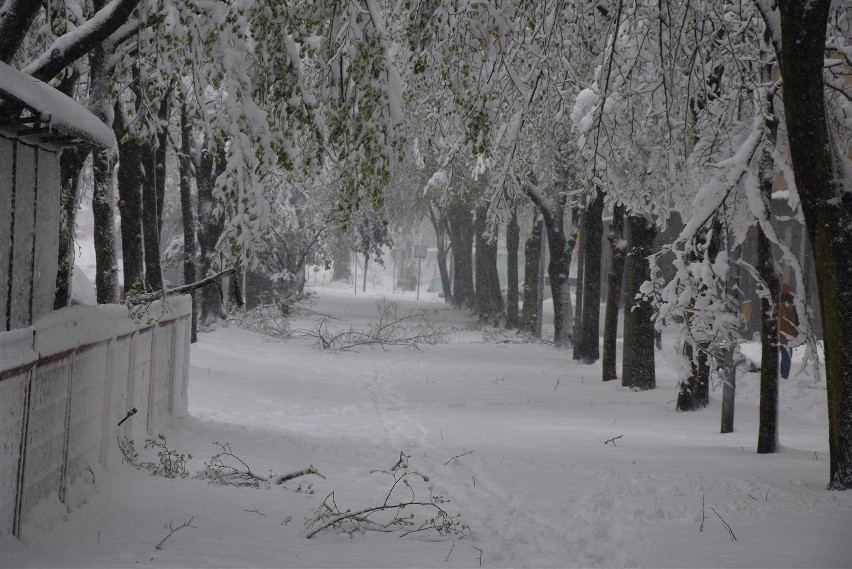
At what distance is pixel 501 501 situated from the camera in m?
6.87

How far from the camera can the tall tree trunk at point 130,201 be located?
11.5 meters

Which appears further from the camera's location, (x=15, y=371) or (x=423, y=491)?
(x=423, y=491)

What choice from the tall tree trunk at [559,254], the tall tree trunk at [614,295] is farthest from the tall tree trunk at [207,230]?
the tall tree trunk at [614,295]

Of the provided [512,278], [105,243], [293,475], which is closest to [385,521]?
[293,475]

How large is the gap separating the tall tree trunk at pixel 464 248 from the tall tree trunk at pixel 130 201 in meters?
24.2

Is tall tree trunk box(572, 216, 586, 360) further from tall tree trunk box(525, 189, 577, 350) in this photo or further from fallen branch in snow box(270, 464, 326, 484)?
fallen branch in snow box(270, 464, 326, 484)

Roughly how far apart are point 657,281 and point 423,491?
4.43 m

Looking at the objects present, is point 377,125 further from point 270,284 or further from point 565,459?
point 270,284

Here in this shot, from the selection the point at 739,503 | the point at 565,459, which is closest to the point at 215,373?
the point at 565,459

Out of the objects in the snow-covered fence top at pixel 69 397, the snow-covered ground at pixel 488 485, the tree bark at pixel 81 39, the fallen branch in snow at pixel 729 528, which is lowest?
the snow-covered ground at pixel 488 485

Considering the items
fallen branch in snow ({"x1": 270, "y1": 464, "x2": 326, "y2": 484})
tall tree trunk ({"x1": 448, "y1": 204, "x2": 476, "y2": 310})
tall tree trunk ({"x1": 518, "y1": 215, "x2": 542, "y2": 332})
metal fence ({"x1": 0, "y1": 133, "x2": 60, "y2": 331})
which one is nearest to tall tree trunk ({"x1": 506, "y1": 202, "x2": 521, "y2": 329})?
tall tree trunk ({"x1": 518, "y1": 215, "x2": 542, "y2": 332})

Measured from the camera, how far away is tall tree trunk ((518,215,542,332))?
26172mm

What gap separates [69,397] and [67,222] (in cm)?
477

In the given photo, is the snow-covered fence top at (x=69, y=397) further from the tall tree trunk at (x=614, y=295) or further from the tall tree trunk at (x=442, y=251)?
the tall tree trunk at (x=442, y=251)
